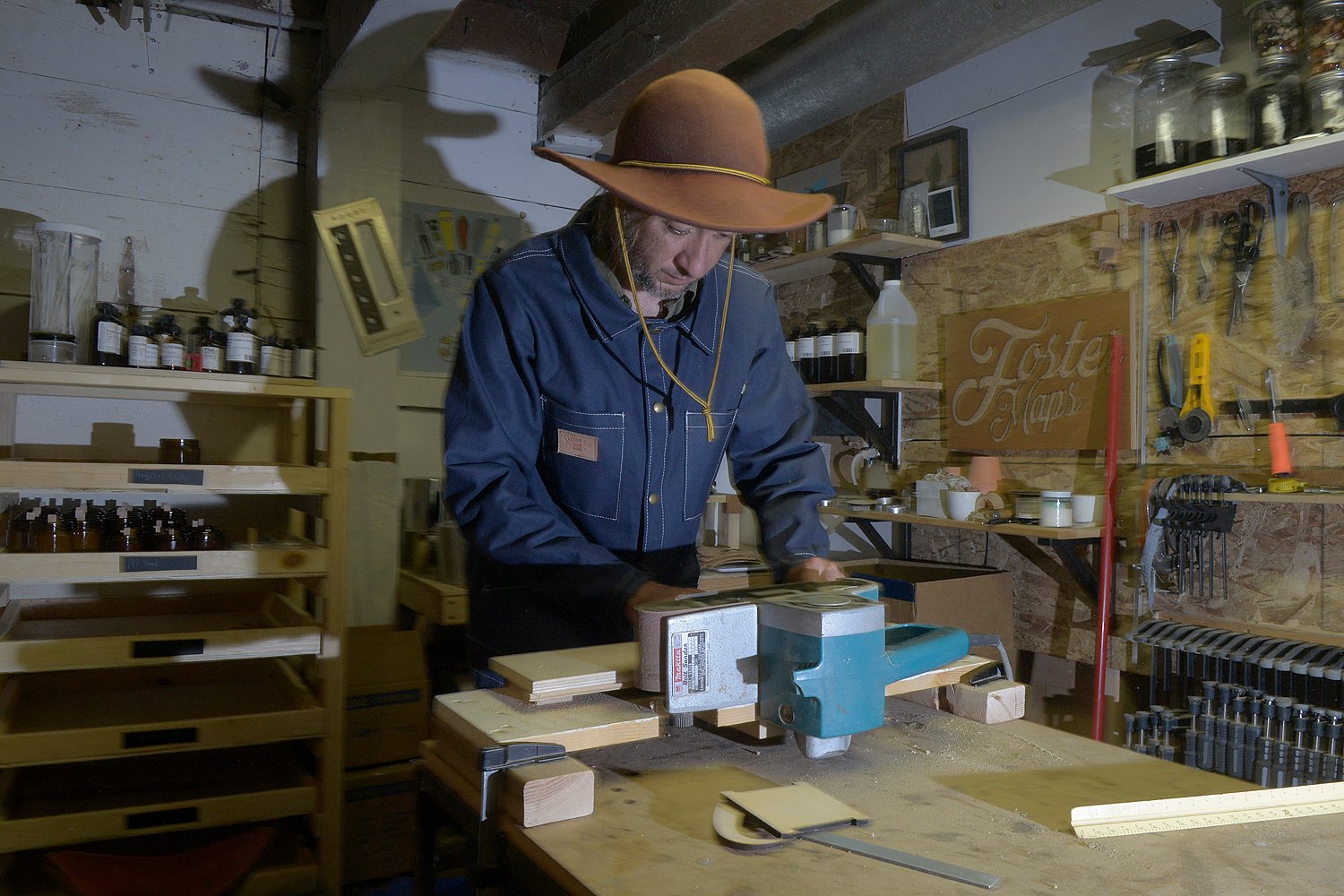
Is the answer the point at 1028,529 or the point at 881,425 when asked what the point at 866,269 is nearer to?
the point at 881,425

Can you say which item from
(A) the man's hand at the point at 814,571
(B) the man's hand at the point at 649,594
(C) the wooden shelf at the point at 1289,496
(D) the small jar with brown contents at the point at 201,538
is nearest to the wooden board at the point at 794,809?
(B) the man's hand at the point at 649,594

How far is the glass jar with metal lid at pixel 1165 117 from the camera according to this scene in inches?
95.0

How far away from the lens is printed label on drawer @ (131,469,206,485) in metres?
2.31

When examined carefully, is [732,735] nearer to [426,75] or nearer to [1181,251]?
[1181,251]

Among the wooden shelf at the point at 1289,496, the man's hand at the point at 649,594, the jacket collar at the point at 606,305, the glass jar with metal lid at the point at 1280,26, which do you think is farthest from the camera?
the glass jar with metal lid at the point at 1280,26

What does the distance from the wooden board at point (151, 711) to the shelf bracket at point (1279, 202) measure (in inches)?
113

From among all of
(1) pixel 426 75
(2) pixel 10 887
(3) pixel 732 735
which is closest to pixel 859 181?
(1) pixel 426 75

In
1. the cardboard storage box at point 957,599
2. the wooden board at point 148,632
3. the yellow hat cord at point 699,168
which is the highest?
the yellow hat cord at point 699,168

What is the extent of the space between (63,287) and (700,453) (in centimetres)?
213

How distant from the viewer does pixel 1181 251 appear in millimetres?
2588

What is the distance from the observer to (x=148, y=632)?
255 cm

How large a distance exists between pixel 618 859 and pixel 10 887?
7.67 ft

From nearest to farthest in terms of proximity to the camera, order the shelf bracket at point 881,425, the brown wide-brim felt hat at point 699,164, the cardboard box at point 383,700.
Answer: the brown wide-brim felt hat at point 699,164
the cardboard box at point 383,700
the shelf bracket at point 881,425

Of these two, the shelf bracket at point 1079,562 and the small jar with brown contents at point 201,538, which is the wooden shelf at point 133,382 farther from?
the shelf bracket at point 1079,562
